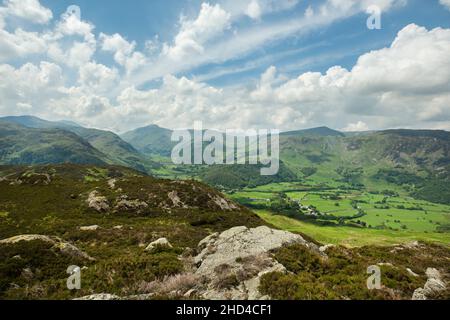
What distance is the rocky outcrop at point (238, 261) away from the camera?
14.3 m

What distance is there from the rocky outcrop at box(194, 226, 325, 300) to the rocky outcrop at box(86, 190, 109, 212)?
119 feet

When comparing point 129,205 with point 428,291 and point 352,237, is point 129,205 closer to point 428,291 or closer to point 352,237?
point 428,291

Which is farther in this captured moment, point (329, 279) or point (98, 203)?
point (98, 203)

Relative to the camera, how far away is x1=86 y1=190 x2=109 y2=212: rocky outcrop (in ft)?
172

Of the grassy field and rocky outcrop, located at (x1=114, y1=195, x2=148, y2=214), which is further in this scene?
the grassy field

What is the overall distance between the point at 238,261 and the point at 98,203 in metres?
45.5

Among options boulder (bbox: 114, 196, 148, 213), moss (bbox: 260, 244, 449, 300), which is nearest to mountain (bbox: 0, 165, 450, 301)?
moss (bbox: 260, 244, 449, 300)

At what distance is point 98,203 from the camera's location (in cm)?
5384

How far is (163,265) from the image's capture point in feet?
59.7

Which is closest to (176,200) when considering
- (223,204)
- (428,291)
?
(223,204)

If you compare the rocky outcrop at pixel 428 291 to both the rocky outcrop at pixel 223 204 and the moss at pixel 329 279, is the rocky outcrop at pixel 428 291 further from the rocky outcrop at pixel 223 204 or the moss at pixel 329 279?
the rocky outcrop at pixel 223 204

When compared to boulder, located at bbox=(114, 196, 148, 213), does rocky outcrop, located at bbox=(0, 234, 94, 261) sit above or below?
above

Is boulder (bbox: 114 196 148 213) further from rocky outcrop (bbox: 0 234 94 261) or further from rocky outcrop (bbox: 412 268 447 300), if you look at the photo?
rocky outcrop (bbox: 412 268 447 300)
